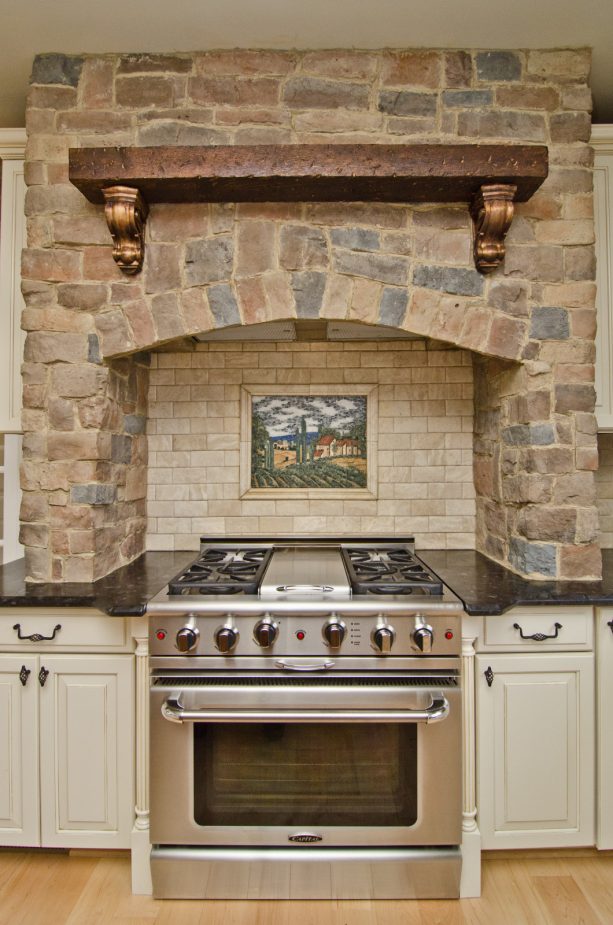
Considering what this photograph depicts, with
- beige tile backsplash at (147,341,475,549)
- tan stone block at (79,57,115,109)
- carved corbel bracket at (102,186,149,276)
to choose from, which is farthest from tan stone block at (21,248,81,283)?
beige tile backsplash at (147,341,475,549)

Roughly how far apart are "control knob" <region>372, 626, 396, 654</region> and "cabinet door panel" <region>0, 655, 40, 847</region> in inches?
47.4

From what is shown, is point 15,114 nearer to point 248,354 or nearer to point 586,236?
point 248,354

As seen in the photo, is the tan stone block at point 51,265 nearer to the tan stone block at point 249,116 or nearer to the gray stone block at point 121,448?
the gray stone block at point 121,448

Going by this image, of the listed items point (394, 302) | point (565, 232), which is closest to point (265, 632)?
point (394, 302)

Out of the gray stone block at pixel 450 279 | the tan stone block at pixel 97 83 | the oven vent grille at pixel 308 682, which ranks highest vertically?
the tan stone block at pixel 97 83

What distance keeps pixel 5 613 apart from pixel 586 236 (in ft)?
8.41

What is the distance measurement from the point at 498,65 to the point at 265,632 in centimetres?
227

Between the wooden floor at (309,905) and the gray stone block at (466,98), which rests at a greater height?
the gray stone block at (466,98)

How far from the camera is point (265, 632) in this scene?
1743 mm

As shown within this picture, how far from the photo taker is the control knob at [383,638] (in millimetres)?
1748

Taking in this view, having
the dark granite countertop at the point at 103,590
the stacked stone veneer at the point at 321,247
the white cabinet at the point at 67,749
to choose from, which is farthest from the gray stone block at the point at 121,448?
the white cabinet at the point at 67,749

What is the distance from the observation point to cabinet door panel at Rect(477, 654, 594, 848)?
1.87 meters

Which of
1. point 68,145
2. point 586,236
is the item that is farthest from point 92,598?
point 586,236

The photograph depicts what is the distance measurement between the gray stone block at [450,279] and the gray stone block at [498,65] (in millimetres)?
752
